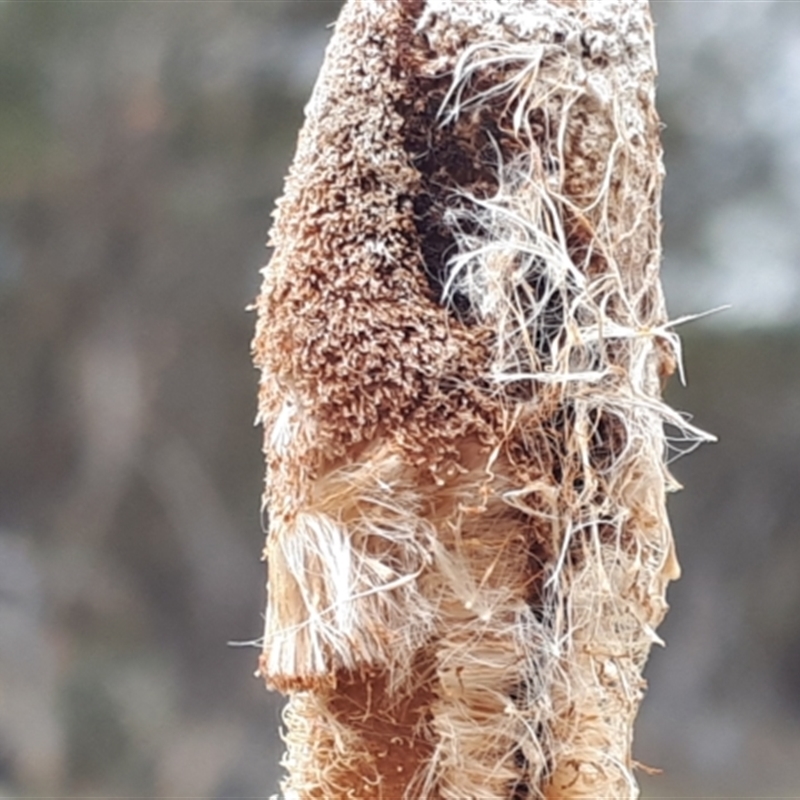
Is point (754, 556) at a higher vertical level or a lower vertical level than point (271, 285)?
lower

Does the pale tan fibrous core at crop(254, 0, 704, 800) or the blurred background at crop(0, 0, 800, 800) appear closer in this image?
the pale tan fibrous core at crop(254, 0, 704, 800)

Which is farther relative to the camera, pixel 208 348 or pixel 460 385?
pixel 208 348

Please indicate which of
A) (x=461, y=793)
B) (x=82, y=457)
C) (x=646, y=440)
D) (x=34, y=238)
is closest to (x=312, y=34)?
(x=34, y=238)

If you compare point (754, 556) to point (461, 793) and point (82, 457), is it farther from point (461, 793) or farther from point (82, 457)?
point (82, 457)

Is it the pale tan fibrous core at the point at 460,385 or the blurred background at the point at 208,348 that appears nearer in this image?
the pale tan fibrous core at the point at 460,385
